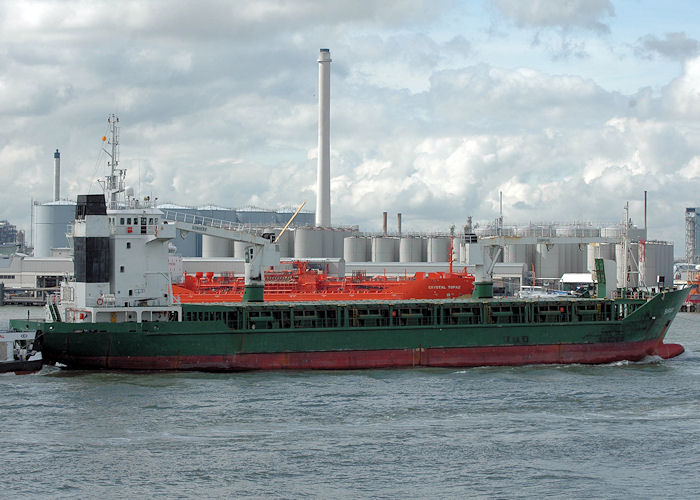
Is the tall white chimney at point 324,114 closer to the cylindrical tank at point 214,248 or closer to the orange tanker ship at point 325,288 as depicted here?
the cylindrical tank at point 214,248

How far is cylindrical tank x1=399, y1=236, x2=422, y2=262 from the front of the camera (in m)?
102

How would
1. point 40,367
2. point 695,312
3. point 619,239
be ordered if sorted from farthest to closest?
point 695,312, point 619,239, point 40,367

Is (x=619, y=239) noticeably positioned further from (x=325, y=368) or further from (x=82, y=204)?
(x=82, y=204)

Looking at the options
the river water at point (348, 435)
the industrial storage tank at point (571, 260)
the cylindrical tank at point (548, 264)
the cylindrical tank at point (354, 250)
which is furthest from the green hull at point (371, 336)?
the cylindrical tank at point (354, 250)

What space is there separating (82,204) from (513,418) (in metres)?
19.6

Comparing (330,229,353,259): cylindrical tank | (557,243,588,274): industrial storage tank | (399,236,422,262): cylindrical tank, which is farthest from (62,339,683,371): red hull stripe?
(330,229,353,259): cylindrical tank

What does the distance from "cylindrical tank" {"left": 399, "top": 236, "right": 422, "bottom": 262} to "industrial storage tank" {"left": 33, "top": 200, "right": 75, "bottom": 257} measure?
52.2 meters

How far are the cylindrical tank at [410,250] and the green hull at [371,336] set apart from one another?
2405 inches

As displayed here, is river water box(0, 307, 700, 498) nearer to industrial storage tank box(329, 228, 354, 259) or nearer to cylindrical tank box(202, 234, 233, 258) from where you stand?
cylindrical tank box(202, 234, 233, 258)

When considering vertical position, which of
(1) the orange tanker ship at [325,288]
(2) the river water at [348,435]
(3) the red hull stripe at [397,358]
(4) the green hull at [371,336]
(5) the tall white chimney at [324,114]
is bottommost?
(2) the river water at [348,435]

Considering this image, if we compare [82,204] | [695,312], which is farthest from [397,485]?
[695,312]

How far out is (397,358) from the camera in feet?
121

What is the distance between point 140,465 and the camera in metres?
22.2

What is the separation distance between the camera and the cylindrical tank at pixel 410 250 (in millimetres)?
101562
